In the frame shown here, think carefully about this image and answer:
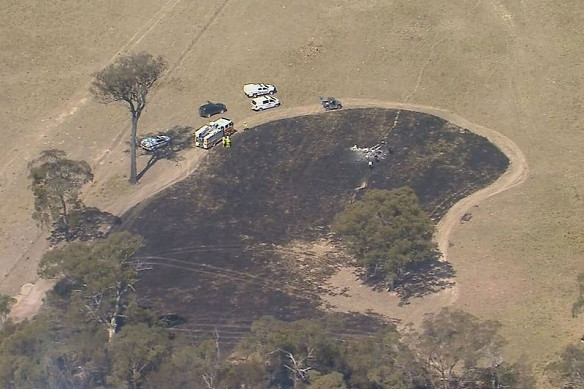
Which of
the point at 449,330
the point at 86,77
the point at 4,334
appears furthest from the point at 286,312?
the point at 86,77

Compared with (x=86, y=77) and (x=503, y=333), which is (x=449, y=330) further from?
(x=86, y=77)

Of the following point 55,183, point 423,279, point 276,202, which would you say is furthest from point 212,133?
point 423,279

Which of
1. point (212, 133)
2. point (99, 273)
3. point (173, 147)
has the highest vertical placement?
point (99, 273)

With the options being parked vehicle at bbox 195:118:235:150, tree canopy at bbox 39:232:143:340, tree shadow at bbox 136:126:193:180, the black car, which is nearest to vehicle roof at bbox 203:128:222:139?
parked vehicle at bbox 195:118:235:150

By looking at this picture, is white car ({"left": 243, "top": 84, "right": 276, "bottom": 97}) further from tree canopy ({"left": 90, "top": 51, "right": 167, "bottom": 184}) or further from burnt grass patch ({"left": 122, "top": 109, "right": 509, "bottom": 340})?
tree canopy ({"left": 90, "top": 51, "right": 167, "bottom": 184})

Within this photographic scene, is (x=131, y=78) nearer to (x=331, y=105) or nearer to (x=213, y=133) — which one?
(x=213, y=133)

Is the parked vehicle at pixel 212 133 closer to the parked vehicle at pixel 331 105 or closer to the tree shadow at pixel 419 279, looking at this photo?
the parked vehicle at pixel 331 105
